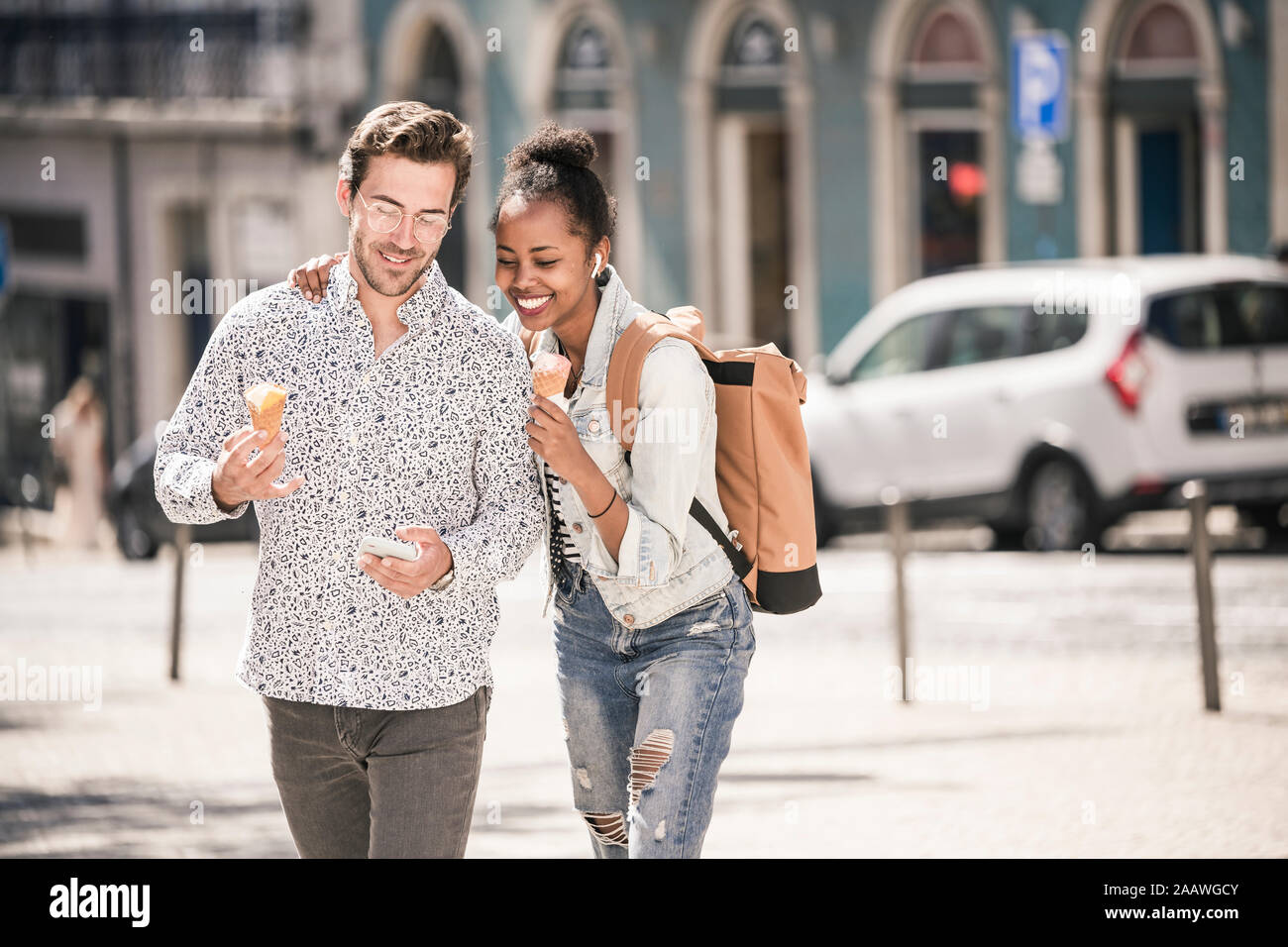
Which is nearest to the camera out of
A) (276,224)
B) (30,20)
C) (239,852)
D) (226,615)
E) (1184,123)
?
(239,852)

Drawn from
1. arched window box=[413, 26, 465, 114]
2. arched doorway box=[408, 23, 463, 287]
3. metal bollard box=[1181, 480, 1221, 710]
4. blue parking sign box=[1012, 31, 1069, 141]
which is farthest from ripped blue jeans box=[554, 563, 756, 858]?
arched window box=[413, 26, 465, 114]

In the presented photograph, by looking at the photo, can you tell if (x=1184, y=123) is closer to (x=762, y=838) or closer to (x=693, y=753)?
(x=762, y=838)

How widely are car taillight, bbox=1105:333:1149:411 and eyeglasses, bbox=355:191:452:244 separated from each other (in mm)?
11690

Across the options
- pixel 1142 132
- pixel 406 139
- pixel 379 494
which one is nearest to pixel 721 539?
pixel 379 494

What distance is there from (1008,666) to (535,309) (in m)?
7.22

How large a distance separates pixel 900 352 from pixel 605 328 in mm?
12900

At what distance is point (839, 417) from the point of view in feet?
57.1

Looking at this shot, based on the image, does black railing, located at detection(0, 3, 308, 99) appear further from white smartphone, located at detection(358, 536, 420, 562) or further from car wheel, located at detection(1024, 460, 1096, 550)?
white smartphone, located at detection(358, 536, 420, 562)

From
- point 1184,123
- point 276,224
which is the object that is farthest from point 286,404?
point 276,224

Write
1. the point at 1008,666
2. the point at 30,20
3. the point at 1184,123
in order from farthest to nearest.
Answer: the point at 30,20 → the point at 1184,123 → the point at 1008,666

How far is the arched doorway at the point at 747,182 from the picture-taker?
2530cm

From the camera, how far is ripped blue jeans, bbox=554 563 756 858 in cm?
433

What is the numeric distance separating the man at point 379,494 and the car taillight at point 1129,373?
11.6m

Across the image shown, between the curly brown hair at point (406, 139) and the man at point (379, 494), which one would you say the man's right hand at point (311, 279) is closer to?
the man at point (379, 494)
